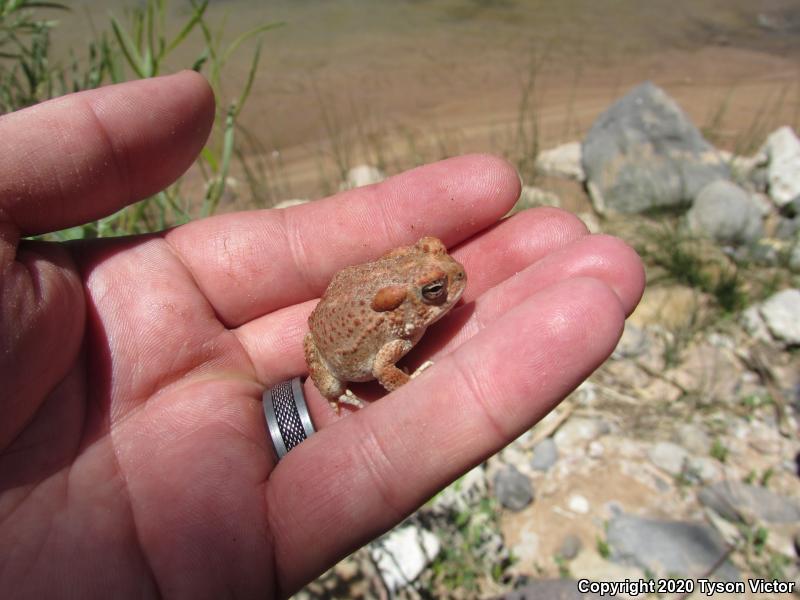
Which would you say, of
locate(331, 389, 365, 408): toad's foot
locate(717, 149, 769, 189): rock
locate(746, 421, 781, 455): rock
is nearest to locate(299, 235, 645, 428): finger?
locate(331, 389, 365, 408): toad's foot

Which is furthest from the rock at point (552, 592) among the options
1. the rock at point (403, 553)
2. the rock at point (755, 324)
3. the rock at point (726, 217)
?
the rock at point (726, 217)

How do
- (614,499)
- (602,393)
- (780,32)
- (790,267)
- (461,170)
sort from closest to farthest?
(461,170) < (614,499) < (602,393) < (790,267) < (780,32)

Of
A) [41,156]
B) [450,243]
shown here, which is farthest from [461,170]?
[41,156]

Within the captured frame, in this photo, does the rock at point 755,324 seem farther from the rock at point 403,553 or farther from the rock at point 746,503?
the rock at point 403,553

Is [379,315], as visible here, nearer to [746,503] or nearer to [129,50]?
[129,50]

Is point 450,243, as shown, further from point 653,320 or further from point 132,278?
point 653,320

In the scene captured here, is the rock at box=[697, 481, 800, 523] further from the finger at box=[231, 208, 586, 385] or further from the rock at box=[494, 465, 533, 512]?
the finger at box=[231, 208, 586, 385]
